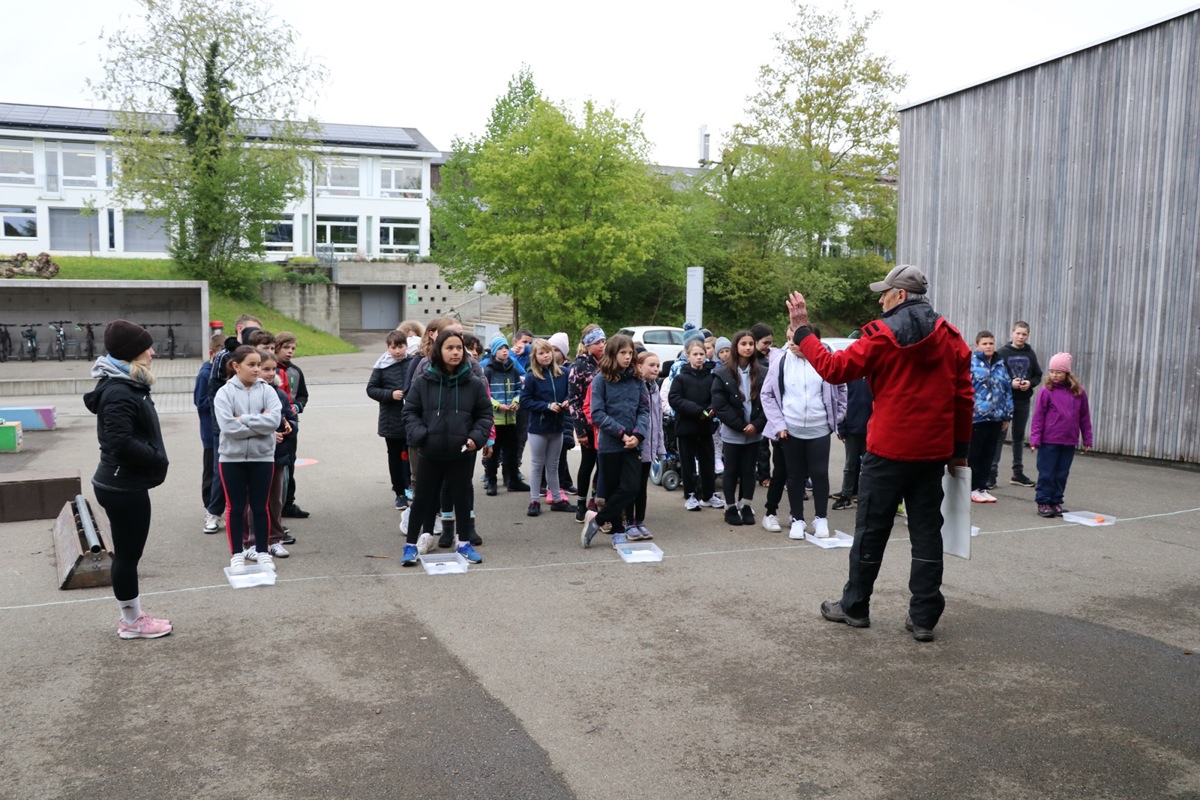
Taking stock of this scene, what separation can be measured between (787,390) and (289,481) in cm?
479

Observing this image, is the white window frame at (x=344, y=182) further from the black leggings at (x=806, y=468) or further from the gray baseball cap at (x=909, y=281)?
the gray baseball cap at (x=909, y=281)

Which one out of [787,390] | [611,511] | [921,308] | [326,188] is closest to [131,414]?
[611,511]

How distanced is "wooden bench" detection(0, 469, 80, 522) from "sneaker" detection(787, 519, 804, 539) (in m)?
6.71

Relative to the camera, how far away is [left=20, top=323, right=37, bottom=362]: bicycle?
28.5 meters

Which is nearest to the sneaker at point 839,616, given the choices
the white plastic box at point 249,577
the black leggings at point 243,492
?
the white plastic box at point 249,577

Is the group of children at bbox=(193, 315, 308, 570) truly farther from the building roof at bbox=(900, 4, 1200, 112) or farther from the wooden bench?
the building roof at bbox=(900, 4, 1200, 112)

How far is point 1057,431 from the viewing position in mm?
9625

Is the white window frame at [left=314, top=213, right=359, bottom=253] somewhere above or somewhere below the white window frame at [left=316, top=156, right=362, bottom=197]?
below

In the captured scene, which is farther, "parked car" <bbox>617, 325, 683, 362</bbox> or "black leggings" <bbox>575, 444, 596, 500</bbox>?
"parked car" <bbox>617, 325, 683, 362</bbox>

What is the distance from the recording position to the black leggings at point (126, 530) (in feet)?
17.8

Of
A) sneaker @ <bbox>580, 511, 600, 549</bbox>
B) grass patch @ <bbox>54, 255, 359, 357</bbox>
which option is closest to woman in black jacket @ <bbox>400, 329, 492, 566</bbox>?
sneaker @ <bbox>580, 511, 600, 549</bbox>

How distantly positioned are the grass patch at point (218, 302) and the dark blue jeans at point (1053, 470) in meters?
30.9

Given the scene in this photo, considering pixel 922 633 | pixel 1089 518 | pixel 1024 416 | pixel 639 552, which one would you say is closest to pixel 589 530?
pixel 639 552

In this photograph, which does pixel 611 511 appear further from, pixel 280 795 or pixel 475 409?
pixel 280 795
